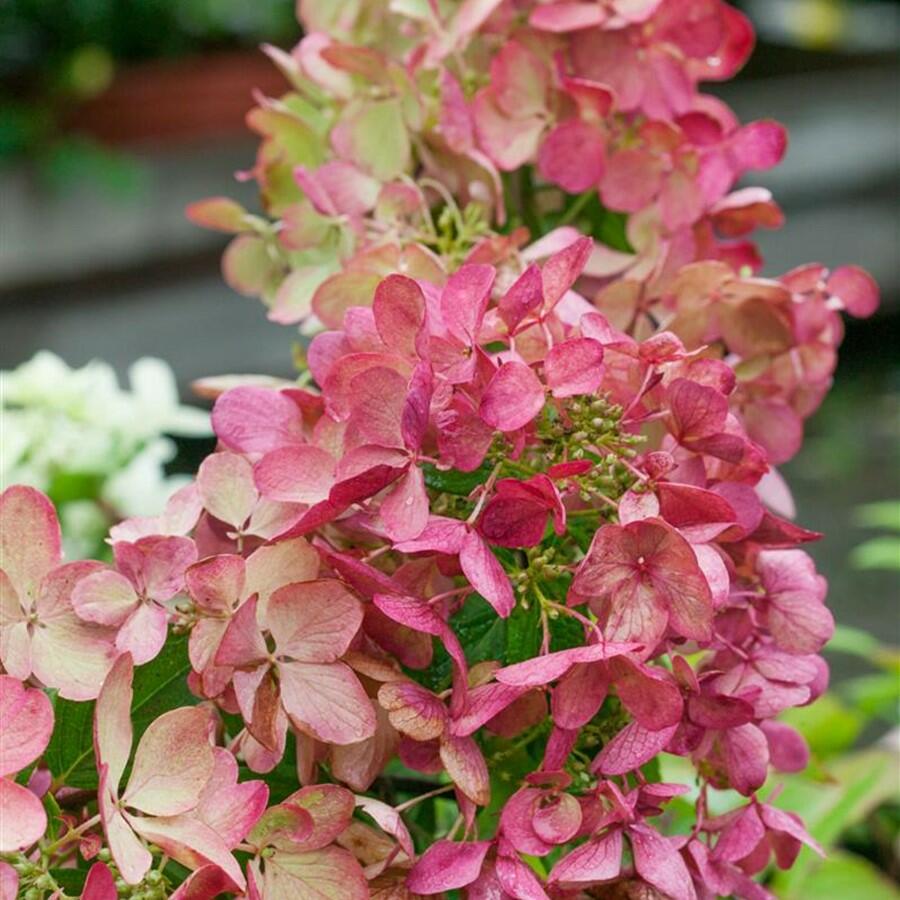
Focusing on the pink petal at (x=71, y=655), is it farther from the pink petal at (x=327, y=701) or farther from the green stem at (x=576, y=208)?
the green stem at (x=576, y=208)

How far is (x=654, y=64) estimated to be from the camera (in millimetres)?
524

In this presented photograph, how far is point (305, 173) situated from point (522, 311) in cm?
17

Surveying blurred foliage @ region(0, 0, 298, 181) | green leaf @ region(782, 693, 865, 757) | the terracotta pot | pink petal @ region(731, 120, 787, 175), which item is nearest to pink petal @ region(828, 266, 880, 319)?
pink petal @ region(731, 120, 787, 175)

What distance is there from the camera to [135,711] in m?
0.39

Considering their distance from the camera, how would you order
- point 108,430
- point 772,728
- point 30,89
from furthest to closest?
point 30,89, point 108,430, point 772,728

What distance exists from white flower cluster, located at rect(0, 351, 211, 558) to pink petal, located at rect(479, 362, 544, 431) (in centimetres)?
41

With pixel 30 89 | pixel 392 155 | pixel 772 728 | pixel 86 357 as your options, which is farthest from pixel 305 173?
pixel 30 89

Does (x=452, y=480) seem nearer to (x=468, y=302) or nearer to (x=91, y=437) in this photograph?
(x=468, y=302)

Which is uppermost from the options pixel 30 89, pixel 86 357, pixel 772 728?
pixel 772 728

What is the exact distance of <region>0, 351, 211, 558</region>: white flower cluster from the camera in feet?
2.41

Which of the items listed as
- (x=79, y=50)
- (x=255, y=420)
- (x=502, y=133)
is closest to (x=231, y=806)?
(x=255, y=420)

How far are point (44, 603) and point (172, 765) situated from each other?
6cm

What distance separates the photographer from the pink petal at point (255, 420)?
394mm

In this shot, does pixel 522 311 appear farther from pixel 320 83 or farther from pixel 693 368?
pixel 320 83
